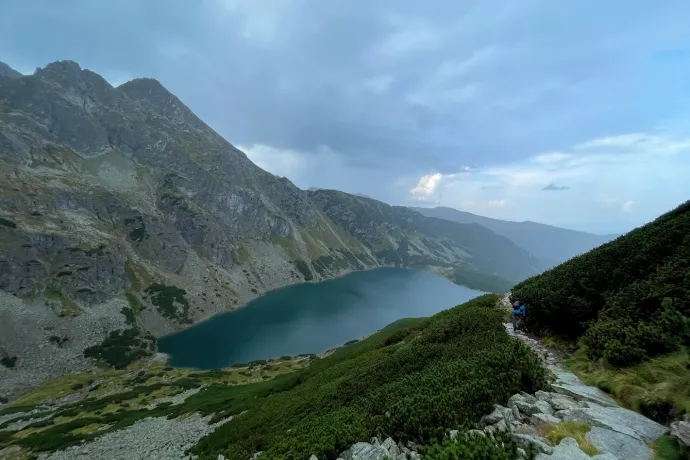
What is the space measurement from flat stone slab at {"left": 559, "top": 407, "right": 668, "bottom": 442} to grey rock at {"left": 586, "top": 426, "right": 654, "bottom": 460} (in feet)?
0.80

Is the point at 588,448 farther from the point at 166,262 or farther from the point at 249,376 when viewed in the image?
the point at 166,262

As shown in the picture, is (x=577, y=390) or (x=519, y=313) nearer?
(x=577, y=390)

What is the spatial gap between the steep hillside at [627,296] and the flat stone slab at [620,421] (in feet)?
11.4

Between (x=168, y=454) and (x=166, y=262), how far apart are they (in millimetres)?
159792

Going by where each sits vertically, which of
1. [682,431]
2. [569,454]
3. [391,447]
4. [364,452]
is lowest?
[364,452]

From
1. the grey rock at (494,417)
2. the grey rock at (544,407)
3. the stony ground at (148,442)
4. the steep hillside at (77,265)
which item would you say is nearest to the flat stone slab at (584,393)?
the grey rock at (544,407)

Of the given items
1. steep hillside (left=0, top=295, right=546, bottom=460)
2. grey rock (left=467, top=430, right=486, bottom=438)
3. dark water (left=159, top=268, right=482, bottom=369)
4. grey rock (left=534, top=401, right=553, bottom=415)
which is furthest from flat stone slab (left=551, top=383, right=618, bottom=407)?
dark water (left=159, top=268, right=482, bottom=369)

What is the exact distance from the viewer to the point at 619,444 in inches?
338

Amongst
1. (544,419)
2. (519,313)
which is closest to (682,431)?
(544,419)

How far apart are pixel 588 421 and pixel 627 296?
8748 millimetres

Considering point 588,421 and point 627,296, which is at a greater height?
point 627,296

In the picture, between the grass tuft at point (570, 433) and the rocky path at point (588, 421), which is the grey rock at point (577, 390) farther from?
the grass tuft at point (570, 433)

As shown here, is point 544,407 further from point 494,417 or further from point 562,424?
point 494,417

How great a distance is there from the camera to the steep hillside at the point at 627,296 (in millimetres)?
12562
